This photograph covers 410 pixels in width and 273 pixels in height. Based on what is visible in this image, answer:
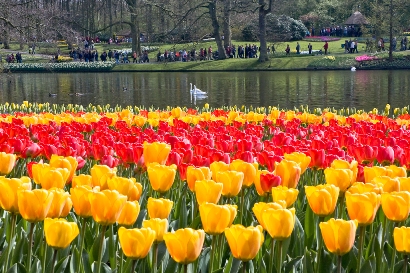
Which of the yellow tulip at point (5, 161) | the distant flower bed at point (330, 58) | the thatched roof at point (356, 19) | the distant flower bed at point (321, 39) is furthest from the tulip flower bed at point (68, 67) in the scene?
the yellow tulip at point (5, 161)

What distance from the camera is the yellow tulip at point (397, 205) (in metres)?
2.21

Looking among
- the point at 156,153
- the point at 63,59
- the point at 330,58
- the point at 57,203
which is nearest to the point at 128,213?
the point at 57,203

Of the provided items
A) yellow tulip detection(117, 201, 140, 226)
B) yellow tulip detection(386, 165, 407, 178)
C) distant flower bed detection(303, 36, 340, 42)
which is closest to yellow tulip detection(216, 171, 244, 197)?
yellow tulip detection(117, 201, 140, 226)

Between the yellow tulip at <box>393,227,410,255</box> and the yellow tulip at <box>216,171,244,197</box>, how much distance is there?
765 millimetres

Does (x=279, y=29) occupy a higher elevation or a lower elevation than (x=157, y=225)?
higher

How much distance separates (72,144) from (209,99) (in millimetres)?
20668

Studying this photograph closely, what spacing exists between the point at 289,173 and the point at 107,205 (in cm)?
103

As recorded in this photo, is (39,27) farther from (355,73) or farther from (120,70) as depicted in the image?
(120,70)

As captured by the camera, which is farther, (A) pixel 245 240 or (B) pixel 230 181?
(B) pixel 230 181

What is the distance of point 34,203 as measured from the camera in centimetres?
211

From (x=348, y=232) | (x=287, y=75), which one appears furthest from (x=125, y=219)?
(x=287, y=75)

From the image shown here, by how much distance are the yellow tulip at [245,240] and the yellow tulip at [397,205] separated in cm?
59

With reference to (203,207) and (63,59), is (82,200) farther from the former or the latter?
(63,59)

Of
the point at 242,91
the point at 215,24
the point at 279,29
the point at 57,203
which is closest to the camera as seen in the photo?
the point at 57,203
